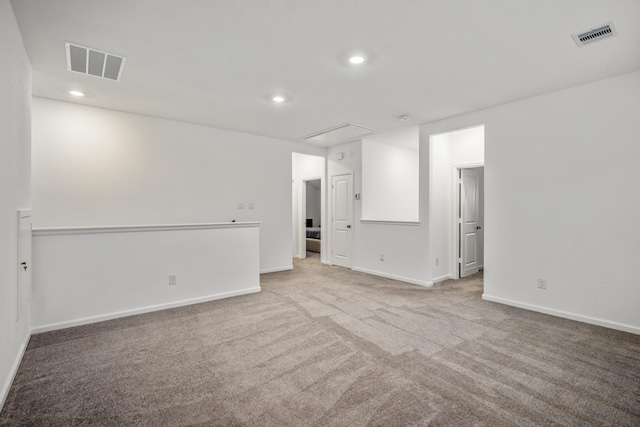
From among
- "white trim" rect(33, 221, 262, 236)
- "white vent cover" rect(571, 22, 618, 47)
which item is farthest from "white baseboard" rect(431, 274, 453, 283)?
"white vent cover" rect(571, 22, 618, 47)

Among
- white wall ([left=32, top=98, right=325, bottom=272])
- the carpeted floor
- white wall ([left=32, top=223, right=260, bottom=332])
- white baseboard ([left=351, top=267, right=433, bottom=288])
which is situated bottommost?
the carpeted floor

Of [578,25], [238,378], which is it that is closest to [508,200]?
[578,25]

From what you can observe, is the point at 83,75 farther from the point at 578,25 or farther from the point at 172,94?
the point at 578,25

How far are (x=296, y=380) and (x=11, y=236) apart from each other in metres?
2.35

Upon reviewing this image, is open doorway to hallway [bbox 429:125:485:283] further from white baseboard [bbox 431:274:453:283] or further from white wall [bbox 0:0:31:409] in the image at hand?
white wall [bbox 0:0:31:409]

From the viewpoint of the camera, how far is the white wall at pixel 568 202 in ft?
9.90

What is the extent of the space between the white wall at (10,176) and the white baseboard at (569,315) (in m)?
4.90

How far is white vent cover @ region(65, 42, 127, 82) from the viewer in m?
2.63

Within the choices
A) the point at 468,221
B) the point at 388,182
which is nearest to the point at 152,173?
the point at 388,182

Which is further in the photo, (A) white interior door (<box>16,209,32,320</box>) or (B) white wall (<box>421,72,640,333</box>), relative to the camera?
(B) white wall (<box>421,72,640,333</box>)

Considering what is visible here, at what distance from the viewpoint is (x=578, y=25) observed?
2219 millimetres

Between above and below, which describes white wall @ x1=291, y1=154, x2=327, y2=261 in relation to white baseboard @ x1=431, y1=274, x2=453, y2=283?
above

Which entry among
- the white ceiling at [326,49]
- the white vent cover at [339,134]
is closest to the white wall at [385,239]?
the white vent cover at [339,134]

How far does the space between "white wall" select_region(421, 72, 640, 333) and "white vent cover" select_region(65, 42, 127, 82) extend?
4435mm
